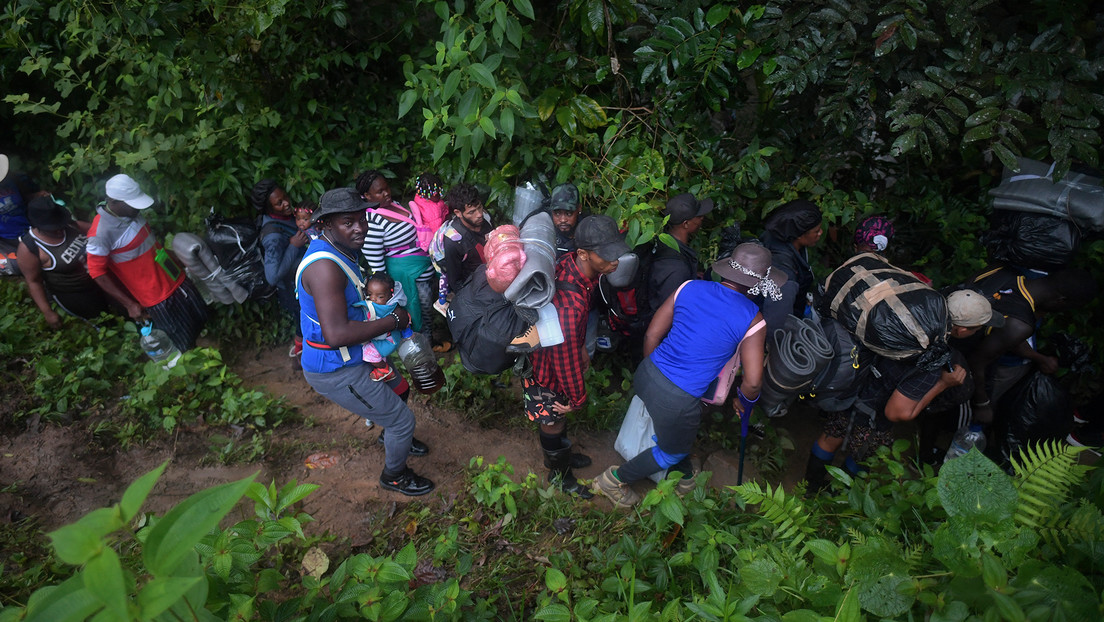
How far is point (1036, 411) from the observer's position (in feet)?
12.1

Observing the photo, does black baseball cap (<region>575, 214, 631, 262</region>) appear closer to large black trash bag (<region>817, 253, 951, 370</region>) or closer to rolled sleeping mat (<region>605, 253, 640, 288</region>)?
rolled sleeping mat (<region>605, 253, 640, 288</region>)

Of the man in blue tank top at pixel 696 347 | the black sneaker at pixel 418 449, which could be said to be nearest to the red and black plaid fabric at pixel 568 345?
the man in blue tank top at pixel 696 347

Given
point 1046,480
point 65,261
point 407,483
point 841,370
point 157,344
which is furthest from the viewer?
point 157,344

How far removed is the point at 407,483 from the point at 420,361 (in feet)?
2.63

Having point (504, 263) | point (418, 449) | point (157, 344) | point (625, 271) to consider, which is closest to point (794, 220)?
point (625, 271)

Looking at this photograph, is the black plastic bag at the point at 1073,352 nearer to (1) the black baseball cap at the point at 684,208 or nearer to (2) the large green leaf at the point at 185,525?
(1) the black baseball cap at the point at 684,208

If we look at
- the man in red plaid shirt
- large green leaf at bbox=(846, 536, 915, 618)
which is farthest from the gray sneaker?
large green leaf at bbox=(846, 536, 915, 618)

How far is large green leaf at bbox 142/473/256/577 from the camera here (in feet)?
3.26

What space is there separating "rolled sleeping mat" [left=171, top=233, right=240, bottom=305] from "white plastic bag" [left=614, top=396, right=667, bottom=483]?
333 cm

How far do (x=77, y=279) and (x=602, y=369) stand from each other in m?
Result: 4.25

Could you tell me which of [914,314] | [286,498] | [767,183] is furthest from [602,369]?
[286,498]

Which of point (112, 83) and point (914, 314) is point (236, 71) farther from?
point (914, 314)

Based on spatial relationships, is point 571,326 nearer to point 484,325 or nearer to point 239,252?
point 484,325

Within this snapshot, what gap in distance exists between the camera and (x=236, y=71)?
4.69 metres
